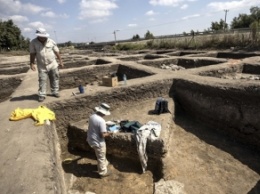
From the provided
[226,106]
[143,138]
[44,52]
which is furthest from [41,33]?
[226,106]

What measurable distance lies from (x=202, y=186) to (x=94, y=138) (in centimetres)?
191

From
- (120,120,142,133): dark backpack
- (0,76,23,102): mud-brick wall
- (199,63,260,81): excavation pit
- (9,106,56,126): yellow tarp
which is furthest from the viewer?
(0,76,23,102): mud-brick wall

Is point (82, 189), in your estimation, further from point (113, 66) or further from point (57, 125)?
point (113, 66)

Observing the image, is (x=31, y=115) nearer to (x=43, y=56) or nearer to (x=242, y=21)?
(x=43, y=56)

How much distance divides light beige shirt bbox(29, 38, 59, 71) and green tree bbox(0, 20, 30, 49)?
34263 mm

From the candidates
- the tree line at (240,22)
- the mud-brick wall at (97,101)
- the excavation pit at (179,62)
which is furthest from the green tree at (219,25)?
the mud-brick wall at (97,101)

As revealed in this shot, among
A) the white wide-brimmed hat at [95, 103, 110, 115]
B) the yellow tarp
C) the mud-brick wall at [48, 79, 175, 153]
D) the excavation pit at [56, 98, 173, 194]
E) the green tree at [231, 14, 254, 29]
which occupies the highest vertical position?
the green tree at [231, 14, 254, 29]

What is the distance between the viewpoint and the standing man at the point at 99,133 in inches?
161

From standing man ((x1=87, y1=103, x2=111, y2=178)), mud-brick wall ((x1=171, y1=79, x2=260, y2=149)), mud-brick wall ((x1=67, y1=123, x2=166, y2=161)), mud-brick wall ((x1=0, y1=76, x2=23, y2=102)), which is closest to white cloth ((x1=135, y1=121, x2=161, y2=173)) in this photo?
mud-brick wall ((x1=67, y1=123, x2=166, y2=161))

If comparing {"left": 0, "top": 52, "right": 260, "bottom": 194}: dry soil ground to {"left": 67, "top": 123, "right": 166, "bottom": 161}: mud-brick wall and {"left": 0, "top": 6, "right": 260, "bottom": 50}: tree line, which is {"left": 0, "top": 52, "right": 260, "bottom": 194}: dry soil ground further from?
{"left": 0, "top": 6, "right": 260, "bottom": 50}: tree line

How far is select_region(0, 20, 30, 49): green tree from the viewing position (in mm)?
34781

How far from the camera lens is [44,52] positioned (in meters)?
4.90

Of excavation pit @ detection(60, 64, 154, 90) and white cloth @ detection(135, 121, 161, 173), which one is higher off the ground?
excavation pit @ detection(60, 64, 154, 90)

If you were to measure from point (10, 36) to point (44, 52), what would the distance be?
34968mm
